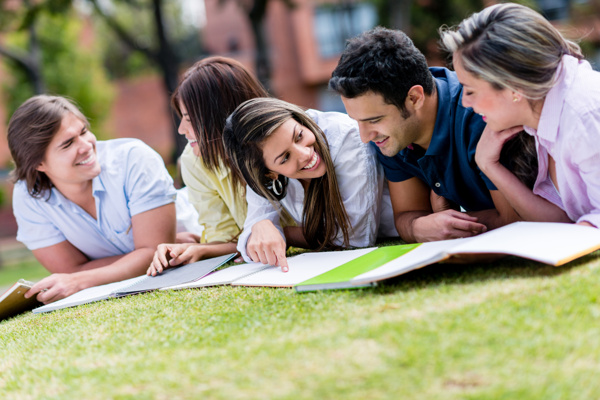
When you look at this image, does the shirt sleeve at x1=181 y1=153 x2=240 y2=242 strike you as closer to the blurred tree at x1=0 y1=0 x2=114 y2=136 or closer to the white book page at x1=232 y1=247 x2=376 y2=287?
the white book page at x1=232 y1=247 x2=376 y2=287

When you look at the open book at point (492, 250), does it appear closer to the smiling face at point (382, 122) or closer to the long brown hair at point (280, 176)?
the smiling face at point (382, 122)

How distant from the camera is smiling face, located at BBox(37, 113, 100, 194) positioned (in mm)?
3504

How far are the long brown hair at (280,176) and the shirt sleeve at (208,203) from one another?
651mm

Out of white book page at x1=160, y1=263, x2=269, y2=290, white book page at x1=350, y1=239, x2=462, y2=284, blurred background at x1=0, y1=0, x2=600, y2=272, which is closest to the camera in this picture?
white book page at x1=350, y1=239, x2=462, y2=284

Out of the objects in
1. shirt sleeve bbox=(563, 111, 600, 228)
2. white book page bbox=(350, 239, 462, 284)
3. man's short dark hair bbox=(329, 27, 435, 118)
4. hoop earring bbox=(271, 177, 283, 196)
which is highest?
man's short dark hair bbox=(329, 27, 435, 118)

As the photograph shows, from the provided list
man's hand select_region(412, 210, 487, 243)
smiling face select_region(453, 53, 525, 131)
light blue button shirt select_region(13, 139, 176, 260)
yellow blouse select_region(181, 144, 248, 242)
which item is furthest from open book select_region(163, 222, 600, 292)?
light blue button shirt select_region(13, 139, 176, 260)

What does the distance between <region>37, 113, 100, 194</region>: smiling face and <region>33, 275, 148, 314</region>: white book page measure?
0.71 m

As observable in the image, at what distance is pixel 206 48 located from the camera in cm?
Answer: 2761

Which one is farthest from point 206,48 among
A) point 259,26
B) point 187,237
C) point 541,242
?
point 541,242

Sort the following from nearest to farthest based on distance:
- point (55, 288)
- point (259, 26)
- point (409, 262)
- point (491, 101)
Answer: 1. point (409, 262)
2. point (491, 101)
3. point (55, 288)
4. point (259, 26)

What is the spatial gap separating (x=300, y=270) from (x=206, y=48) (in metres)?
26.3

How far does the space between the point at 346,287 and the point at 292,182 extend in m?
1.13

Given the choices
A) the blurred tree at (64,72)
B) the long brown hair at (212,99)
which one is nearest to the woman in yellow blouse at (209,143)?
the long brown hair at (212,99)

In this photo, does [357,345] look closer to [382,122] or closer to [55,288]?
[382,122]
